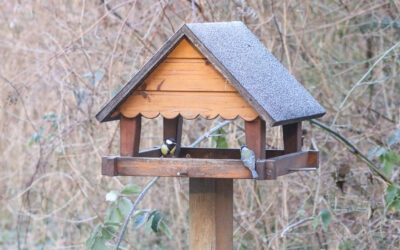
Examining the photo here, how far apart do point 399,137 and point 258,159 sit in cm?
129

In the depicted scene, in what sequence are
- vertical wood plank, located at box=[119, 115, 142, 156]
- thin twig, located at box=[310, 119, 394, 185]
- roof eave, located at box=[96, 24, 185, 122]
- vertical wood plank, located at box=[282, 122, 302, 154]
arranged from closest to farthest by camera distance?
1. roof eave, located at box=[96, 24, 185, 122]
2. vertical wood plank, located at box=[119, 115, 142, 156]
3. vertical wood plank, located at box=[282, 122, 302, 154]
4. thin twig, located at box=[310, 119, 394, 185]

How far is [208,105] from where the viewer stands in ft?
8.24

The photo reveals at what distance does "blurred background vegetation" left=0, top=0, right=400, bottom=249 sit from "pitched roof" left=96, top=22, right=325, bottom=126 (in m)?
0.93

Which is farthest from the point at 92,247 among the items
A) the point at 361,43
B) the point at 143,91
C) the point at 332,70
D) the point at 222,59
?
the point at 361,43

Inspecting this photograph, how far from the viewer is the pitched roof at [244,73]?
2398 millimetres

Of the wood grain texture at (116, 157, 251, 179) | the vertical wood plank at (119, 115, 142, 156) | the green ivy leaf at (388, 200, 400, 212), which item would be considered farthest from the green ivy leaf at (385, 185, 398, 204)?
the vertical wood plank at (119, 115, 142, 156)

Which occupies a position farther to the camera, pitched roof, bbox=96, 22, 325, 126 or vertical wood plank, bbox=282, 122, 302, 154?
vertical wood plank, bbox=282, 122, 302, 154

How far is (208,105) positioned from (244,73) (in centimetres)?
19

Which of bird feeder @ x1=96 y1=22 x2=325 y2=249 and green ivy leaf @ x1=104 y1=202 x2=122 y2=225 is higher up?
bird feeder @ x1=96 y1=22 x2=325 y2=249

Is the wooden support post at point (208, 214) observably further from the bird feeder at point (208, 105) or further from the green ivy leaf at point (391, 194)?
the green ivy leaf at point (391, 194)

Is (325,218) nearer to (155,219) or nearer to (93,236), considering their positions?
(155,219)

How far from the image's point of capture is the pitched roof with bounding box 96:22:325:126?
2.40 m

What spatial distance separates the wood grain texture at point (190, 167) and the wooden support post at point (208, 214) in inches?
10.3

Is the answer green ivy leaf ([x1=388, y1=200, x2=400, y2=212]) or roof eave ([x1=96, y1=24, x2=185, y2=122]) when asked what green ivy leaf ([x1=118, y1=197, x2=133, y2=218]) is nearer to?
roof eave ([x1=96, y1=24, x2=185, y2=122])
